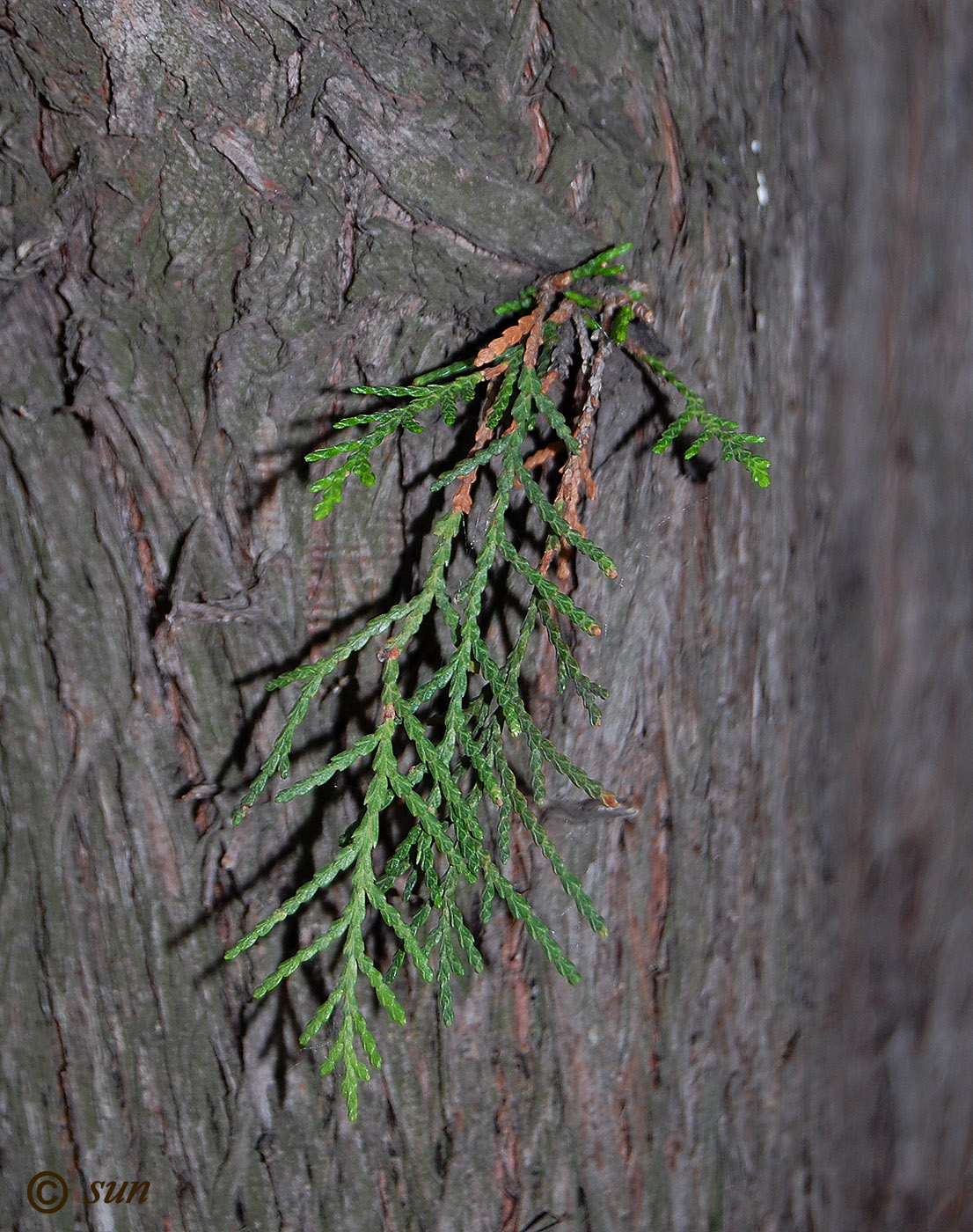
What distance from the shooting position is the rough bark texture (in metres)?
1.19

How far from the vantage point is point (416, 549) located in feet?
4.21

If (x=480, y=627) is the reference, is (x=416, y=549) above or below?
above

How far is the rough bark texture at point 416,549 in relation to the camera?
3.91 feet

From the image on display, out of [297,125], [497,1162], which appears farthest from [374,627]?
[497,1162]

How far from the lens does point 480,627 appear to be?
50.9 inches

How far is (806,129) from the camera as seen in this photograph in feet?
4.35

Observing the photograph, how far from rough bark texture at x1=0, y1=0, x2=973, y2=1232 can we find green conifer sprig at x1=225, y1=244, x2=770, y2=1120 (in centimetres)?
7

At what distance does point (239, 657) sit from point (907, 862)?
51.9 inches

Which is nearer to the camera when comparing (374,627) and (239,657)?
(374,627)

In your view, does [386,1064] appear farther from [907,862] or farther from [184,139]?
[184,139]

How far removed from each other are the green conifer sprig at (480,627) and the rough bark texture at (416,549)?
71 millimetres

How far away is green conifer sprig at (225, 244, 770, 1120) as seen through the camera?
1093 mm

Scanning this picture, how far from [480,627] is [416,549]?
0.51ft

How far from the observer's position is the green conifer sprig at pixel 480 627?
1093mm
